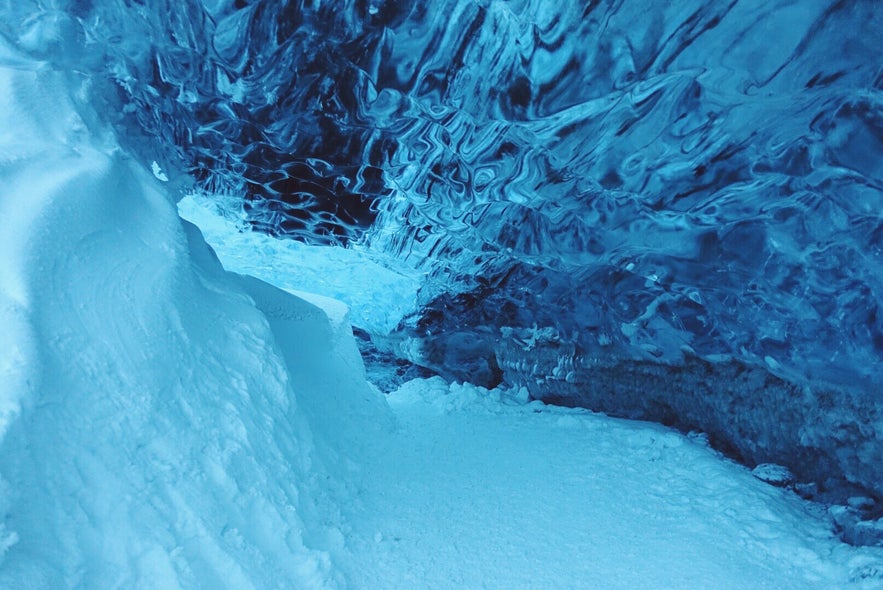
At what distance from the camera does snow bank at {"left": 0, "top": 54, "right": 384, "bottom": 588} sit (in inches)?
73.6

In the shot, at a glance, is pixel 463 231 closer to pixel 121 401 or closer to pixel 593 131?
pixel 593 131

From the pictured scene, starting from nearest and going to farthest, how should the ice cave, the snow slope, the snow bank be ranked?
1. the snow bank
2. the ice cave
3. the snow slope

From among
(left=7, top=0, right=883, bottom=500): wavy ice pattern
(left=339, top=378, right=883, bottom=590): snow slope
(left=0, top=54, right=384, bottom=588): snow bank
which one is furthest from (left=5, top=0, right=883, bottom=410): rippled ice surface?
(left=339, top=378, right=883, bottom=590): snow slope

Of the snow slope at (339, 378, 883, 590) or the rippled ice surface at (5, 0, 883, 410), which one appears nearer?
the rippled ice surface at (5, 0, 883, 410)

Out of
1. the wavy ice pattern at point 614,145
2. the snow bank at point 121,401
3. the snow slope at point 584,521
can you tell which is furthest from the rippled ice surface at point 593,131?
the snow slope at point 584,521

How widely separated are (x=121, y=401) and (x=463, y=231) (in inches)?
132

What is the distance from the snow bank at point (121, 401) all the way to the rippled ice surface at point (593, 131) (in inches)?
32.6

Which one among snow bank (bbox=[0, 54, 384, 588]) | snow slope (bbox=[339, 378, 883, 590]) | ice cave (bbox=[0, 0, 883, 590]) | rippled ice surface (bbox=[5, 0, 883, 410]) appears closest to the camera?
snow bank (bbox=[0, 54, 384, 588])

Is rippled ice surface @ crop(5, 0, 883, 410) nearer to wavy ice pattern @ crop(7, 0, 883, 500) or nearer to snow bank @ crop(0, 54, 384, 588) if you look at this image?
wavy ice pattern @ crop(7, 0, 883, 500)

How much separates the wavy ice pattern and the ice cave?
2 cm

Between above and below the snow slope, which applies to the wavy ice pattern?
above

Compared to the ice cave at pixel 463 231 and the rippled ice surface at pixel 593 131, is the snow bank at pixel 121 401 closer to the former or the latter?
the ice cave at pixel 463 231

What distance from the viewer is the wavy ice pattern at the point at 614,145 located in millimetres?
2443

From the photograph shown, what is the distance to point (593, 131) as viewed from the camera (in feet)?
10.1
